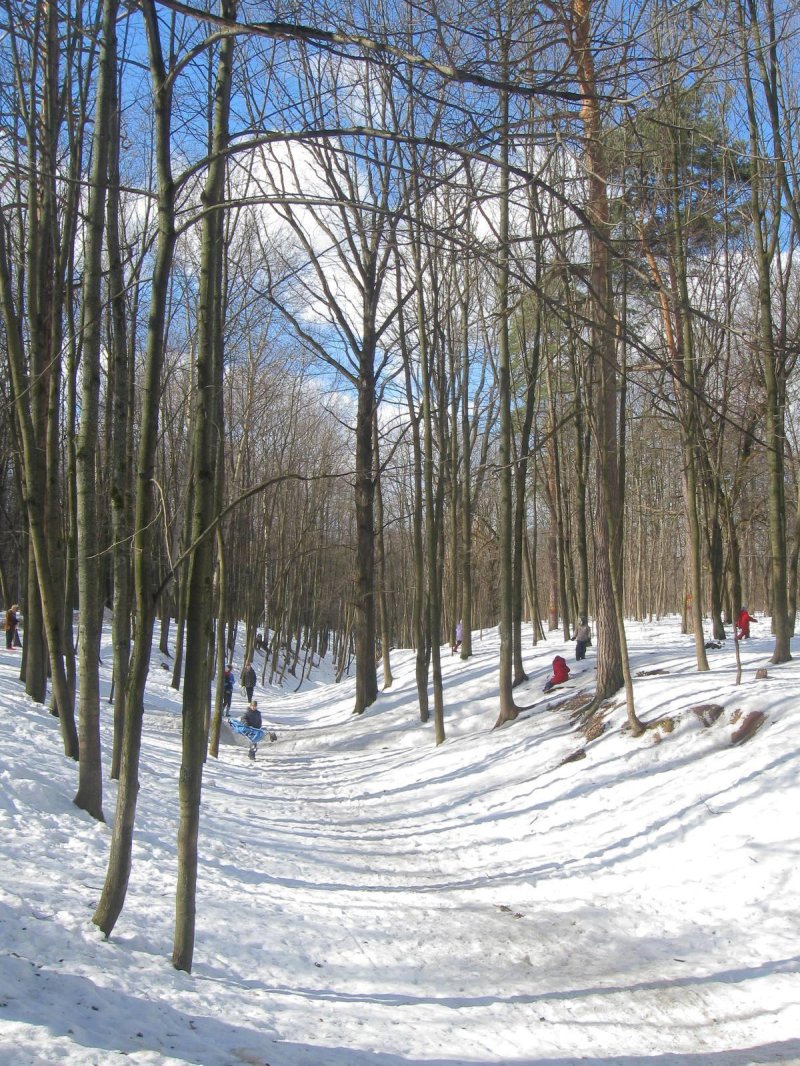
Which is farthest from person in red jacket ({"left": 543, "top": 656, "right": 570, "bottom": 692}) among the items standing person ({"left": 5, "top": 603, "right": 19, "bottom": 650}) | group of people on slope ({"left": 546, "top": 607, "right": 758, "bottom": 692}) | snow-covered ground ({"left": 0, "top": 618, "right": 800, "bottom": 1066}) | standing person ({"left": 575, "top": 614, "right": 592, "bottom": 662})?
standing person ({"left": 5, "top": 603, "right": 19, "bottom": 650})

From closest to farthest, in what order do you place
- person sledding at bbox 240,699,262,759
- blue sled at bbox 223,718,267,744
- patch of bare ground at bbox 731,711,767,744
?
1. patch of bare ground at bbox 731,711,767,744
2. blue sled at bbox 223,718,267,744
3. person sledding at bbox 240,699,262,759

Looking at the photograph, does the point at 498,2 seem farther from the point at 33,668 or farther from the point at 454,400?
the point at 454,400

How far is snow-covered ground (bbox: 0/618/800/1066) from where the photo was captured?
14.7 feet

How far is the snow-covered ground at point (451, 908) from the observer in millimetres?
4488

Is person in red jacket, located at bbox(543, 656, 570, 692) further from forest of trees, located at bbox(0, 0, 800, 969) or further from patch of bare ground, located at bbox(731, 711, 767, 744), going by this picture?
patch of bare ground, located at bbox(731, 711, 767, 744)

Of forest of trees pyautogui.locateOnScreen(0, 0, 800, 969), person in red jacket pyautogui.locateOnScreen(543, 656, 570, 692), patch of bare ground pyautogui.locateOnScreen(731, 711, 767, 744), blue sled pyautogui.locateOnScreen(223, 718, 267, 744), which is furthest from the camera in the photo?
blue sled pyautogui.locateOnScreen(223, 718, 267, 744)

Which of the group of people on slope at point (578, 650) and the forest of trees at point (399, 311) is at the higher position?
the forest of trees at point (399, 311)

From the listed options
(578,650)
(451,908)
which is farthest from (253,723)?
(451,908)

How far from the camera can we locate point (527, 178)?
11.4ft

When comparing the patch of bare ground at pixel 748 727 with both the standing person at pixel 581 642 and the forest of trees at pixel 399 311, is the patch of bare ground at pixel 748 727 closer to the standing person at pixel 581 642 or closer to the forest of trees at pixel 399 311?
the forest of trees at pixel 399 311

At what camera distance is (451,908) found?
7184 millimetres

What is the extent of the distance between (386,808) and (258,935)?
18.5 feet

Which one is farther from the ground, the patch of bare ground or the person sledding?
the patch of bare ground

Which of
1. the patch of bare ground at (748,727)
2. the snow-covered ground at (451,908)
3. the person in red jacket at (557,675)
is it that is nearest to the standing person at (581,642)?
the person in red jacket at (557,675)
